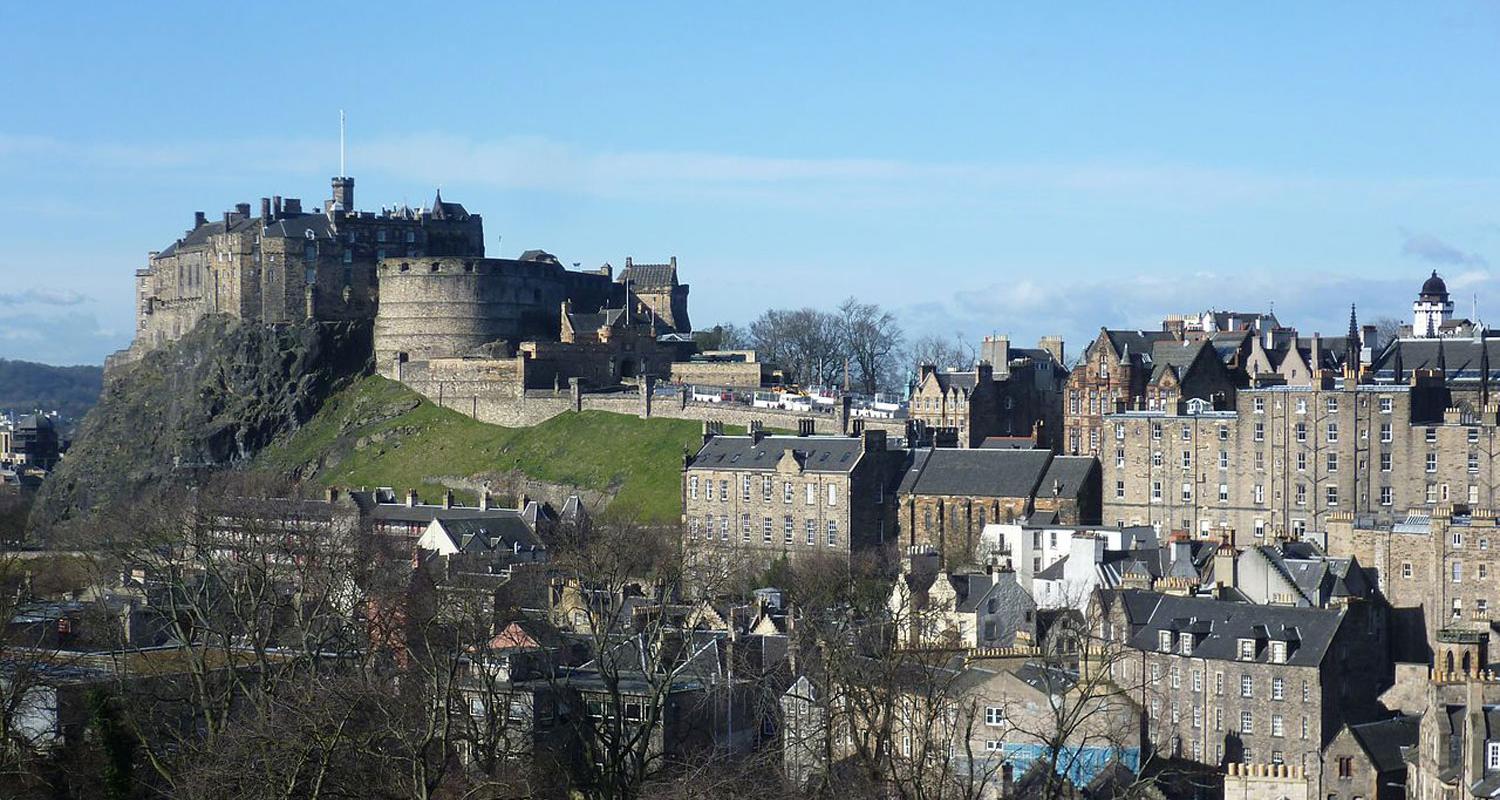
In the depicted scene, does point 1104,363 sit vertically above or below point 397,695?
above

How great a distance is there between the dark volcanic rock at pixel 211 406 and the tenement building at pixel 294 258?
1.77 m

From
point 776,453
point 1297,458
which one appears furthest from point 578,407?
point 1297,458

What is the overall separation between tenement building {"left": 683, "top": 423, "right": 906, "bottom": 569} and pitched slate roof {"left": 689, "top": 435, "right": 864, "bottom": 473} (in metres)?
0.04

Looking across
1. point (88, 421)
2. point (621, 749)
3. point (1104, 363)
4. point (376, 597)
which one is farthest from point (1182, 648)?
point (88, 421)

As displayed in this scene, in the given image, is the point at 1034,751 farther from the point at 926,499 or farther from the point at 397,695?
the point at 926,499

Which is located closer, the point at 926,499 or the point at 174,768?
the point at 174,768

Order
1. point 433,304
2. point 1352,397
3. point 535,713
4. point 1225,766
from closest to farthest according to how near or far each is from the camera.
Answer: point 535,713
point 1225,766
point 1352,397
point 433,304

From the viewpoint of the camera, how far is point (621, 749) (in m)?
50.1

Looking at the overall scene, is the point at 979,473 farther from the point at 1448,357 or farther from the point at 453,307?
the point at 453,307

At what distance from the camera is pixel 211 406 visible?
12756cm

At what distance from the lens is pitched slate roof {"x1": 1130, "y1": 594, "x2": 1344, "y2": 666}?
58.3 meters

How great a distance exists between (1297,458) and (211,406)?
67578 mm

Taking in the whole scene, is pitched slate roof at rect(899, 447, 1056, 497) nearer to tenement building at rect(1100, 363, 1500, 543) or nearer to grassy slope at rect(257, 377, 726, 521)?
tenement building at rect(1100, 363, 1500, 543)

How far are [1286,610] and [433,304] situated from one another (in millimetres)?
73238
